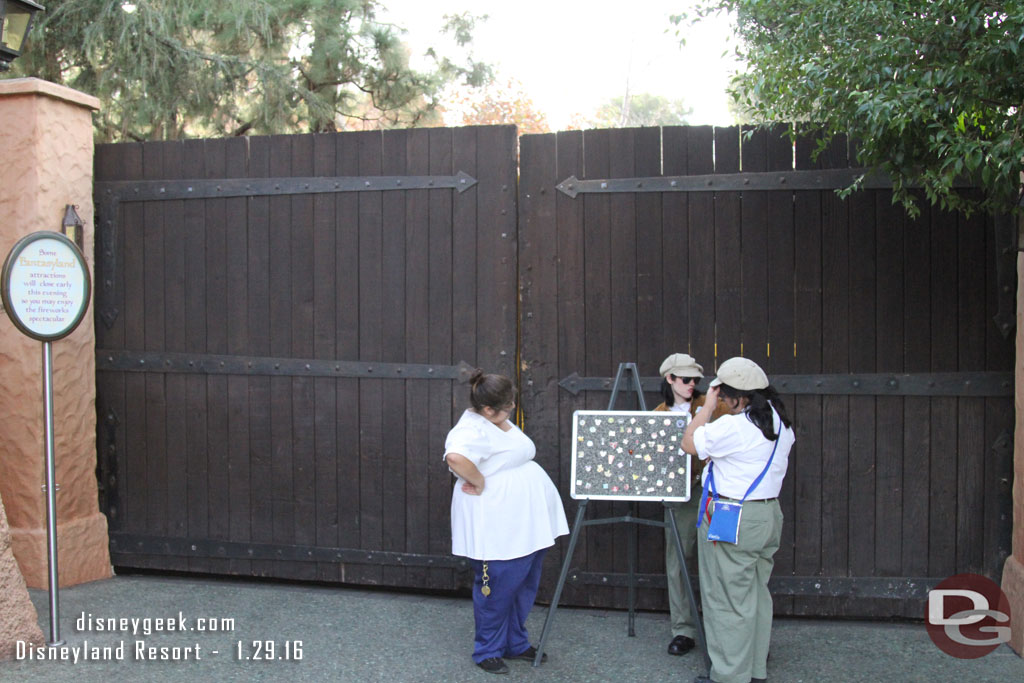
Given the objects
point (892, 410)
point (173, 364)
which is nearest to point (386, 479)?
point (173, 364)

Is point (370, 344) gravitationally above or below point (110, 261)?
below

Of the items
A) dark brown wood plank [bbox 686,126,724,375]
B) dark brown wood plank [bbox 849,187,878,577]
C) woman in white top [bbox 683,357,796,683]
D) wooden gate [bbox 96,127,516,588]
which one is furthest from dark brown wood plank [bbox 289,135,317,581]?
dark brown wood plank [bbox 849,187,878,577]

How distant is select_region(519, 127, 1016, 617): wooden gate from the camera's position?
445 centimetres

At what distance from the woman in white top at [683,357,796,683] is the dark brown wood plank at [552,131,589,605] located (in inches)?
40.4

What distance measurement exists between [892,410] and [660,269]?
1.26 m

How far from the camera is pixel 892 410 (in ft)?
14.8

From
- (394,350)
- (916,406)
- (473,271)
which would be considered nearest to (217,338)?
(394,350)

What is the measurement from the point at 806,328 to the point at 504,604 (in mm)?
1920

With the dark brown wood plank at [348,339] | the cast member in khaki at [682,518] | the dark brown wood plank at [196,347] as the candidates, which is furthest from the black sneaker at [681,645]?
the dark brown wood plank at [196,347]

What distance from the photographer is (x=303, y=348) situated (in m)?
5.07

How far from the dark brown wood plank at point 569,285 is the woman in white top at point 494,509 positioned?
→ 792 mm

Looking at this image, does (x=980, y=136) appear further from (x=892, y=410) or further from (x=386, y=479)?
(x=386, y=479)

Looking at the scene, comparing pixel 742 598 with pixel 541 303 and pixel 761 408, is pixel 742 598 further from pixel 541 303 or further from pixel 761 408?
pixel 541 303

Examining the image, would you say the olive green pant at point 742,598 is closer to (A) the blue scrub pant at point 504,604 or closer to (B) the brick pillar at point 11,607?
(A) the blue scrub pant at point 504,604
